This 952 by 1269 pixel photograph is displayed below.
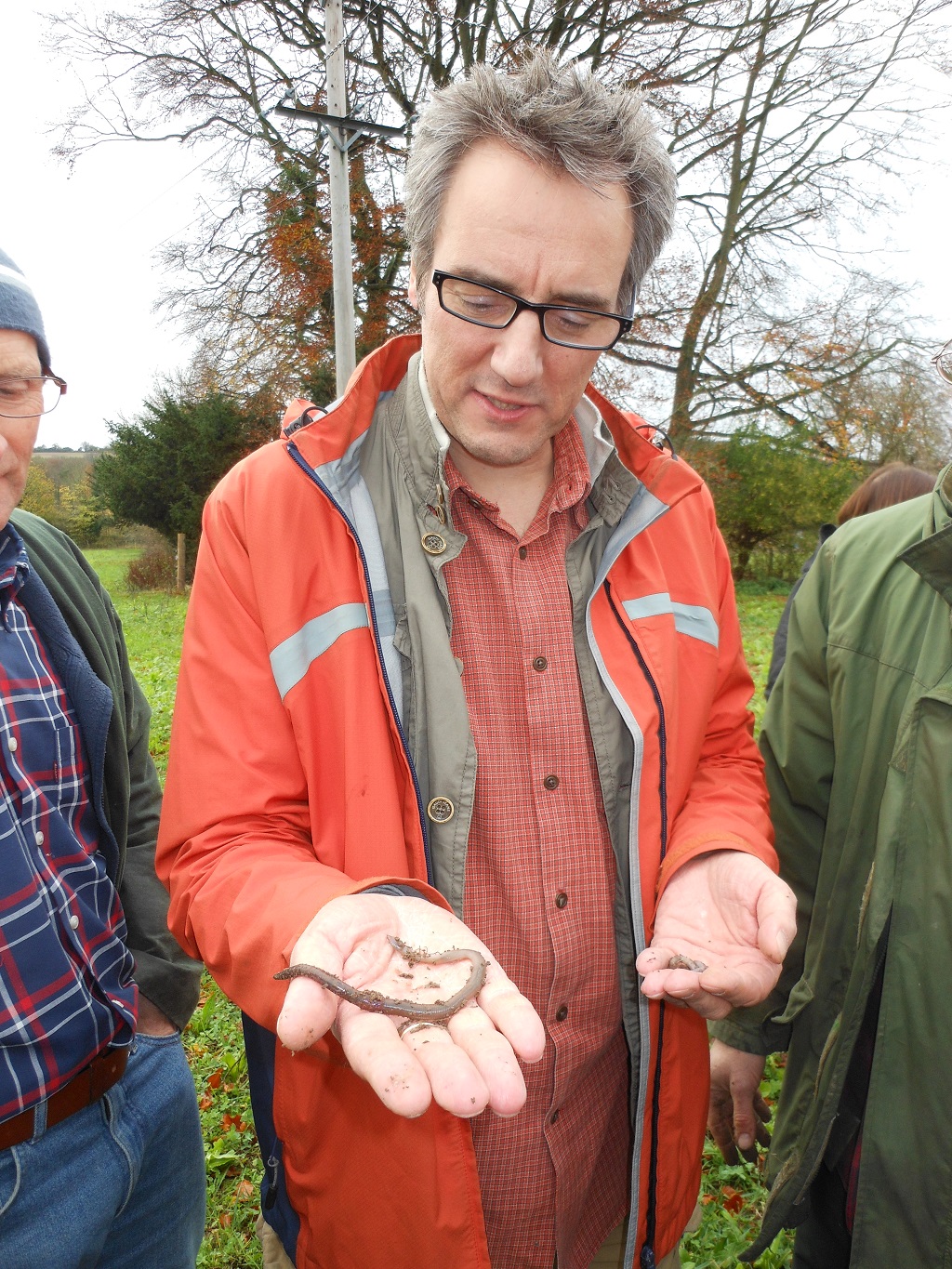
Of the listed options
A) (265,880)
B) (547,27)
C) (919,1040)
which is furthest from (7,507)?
(547,27)

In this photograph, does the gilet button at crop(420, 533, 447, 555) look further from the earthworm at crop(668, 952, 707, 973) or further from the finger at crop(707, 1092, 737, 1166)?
the finger at crop(707, 1092, 737, 1166)

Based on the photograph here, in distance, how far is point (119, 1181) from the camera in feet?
5.88

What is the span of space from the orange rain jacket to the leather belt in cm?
29

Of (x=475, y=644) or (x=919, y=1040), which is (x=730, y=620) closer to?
(x=475, y=644)

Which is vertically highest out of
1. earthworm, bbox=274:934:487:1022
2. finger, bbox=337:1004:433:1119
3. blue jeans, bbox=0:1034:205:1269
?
earthworm, bbox=274:934:487:1022

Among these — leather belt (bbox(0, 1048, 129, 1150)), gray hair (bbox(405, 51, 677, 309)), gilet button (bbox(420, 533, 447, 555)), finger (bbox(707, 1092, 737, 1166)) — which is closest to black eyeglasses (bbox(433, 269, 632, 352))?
gray hair (bbox(405, 51, 677, 309))

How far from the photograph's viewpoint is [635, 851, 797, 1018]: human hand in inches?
61.7

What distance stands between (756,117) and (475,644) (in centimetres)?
1829

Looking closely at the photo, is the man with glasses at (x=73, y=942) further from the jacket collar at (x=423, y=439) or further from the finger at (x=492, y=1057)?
the finger at (x=492, y=1057)

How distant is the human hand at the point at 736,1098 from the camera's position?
2.17 meters

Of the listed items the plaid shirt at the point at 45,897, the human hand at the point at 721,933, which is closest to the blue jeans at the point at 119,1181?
the plaid shirt at the point at 45,897

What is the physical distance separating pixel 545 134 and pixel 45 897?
69.0 inches

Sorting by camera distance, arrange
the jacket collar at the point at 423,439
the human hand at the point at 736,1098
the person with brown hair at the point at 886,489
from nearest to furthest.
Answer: the jacket collar at the point at 423,439
the human hand at the point at 736,1098
the person with brown hair at the point at 886,489

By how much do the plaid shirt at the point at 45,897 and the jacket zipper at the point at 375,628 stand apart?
705 mm
